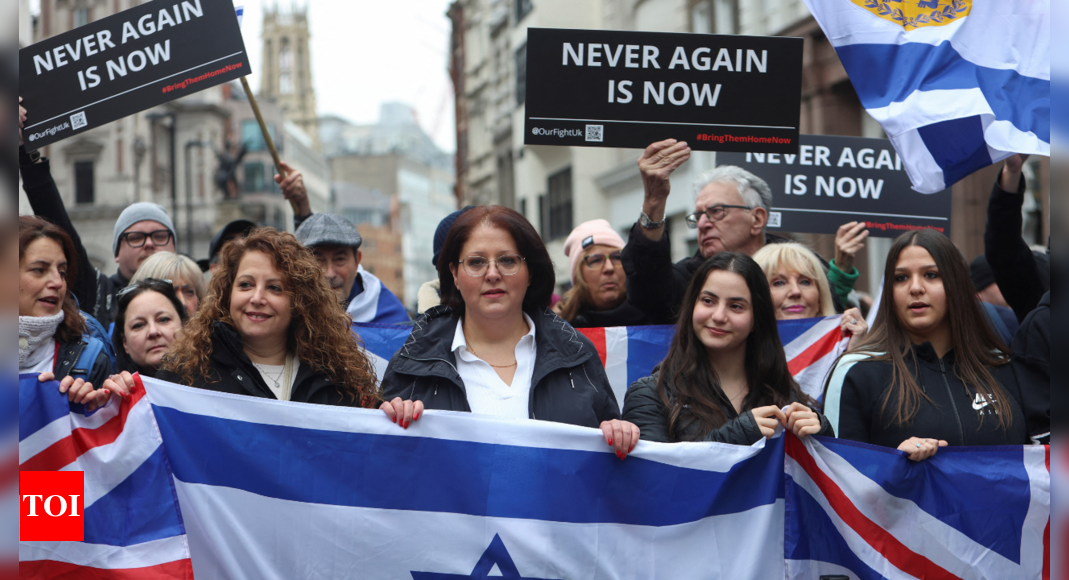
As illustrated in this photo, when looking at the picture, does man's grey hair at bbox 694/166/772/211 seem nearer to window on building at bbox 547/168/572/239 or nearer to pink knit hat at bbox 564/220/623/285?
pink knit hat at bbox 564/220/623/285

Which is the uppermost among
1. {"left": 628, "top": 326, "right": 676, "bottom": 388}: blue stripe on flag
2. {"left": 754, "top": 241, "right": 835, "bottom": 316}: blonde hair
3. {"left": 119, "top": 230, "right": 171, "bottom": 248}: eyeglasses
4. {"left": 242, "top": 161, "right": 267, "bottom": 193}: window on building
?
{"left": 242, "top": 161, "right": 267, "bottom": 193}: window on building

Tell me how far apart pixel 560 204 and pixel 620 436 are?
24.9 meters

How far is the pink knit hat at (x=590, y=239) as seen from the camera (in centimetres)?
562

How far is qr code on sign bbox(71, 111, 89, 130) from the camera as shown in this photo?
510 cm

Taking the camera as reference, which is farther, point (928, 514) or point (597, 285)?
point (597, 285)

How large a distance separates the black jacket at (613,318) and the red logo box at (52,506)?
107 inches

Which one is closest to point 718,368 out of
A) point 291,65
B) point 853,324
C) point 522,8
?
point 853,324

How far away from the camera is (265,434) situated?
3.57 m

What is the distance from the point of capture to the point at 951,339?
155 inches

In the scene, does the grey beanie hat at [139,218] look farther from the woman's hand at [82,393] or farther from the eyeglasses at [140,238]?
the woman's hand at [82,393]

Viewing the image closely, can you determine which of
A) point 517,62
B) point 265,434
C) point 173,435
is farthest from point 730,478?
point 517,62

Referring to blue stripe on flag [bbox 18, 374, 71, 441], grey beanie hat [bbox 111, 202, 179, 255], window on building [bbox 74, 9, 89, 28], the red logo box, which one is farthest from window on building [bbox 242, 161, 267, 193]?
the red logo box

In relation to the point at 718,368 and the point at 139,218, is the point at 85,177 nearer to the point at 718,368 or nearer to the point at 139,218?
the point at 139,218

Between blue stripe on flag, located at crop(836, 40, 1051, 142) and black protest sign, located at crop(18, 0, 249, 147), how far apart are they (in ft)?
10.3
